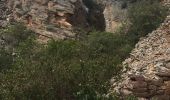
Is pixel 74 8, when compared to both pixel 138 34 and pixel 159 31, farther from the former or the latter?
pixel 159 31

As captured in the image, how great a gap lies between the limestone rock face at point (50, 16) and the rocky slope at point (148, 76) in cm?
1569

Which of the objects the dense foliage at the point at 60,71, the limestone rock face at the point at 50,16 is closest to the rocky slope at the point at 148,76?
the dense foliage at the point at 60,71

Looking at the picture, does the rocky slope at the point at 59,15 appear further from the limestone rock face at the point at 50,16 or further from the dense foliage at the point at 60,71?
the dense foliage at the point at 60,71

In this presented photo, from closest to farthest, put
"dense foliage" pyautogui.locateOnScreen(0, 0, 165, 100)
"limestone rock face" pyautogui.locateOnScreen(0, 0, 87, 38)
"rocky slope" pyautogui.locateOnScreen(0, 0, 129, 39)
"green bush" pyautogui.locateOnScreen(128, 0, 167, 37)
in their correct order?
"dense foliage" pyautogui.locateOnScreen(0, 0, 165, 100), "green bush" pyautogui.locateOnScreen(128, 0, 167, 37), "limestone rock face" pyautogui.locateOnScreen(0, 0, 87, 38), "rocky slope" pyautogui.locateOnScreen(0, 0, 129, 39)

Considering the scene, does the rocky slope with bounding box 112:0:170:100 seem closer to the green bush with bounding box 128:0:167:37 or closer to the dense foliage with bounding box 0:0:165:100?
the dense foliage with bounding box 0:0:165:100

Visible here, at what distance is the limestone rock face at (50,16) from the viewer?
58.4m

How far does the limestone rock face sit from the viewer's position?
192 ft

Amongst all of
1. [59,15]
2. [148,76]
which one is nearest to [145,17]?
[59,15]

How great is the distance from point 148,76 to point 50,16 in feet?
79.6

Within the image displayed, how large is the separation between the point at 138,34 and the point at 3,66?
1559cm

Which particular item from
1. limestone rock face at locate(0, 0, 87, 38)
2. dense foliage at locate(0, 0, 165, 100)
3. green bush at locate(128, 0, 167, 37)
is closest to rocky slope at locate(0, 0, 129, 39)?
limestone rock face at locate(0, 0, 87, 38)

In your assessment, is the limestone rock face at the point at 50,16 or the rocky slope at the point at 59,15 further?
the rocky slope at the point at 59,15

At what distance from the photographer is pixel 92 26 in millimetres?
63062

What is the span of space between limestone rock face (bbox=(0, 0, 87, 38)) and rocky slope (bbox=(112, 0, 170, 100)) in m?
15.7
